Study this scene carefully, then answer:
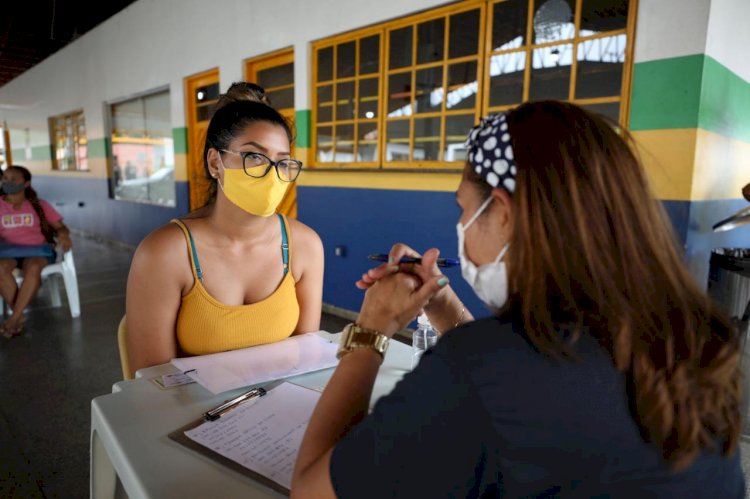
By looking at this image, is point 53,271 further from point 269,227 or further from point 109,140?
point 109,140

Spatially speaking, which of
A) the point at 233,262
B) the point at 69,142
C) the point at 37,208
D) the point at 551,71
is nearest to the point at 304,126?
the point at 551,71

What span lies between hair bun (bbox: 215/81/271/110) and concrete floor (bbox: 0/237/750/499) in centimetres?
157

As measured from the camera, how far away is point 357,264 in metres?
3.92

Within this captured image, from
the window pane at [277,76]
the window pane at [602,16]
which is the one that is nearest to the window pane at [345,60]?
the window pane at [277,76]

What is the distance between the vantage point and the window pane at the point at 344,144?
3934 mm

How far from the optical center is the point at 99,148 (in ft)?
25.5

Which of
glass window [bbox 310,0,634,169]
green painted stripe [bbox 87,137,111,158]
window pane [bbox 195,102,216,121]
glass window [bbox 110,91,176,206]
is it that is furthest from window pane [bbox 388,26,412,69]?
green painted stripe [bbox 87,137,111,158]

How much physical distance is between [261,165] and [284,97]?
11.0 feet

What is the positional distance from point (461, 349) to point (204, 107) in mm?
5663

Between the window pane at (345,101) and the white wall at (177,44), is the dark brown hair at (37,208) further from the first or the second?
the window pane at (345,101)

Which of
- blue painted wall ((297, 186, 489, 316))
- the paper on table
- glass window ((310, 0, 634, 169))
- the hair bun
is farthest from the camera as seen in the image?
blue painted wall ((297, 186, 489, 316))

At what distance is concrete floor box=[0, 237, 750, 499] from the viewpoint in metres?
1.91

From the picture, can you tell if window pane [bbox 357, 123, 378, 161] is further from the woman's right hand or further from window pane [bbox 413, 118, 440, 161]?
the woman's right hand

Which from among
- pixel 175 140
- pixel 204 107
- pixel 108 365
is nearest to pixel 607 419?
pixel 108 365
